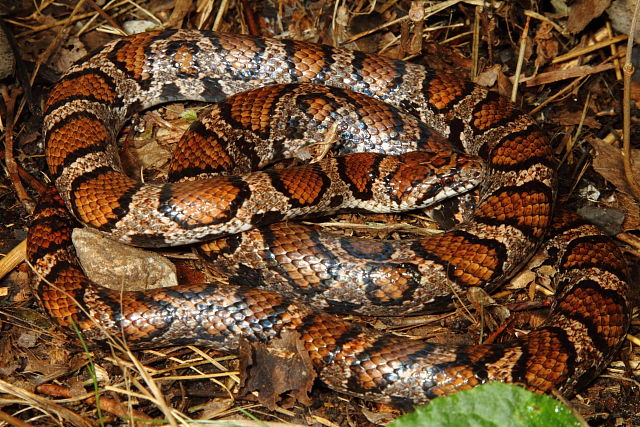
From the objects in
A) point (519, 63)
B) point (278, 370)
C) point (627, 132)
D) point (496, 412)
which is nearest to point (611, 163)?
point (627, 132)

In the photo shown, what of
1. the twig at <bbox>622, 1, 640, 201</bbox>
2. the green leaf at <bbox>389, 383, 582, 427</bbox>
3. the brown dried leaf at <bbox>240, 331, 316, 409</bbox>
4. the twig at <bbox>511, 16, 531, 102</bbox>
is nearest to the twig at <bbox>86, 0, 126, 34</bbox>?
the brown dried leaf at <bbox>240, 331, 316, 409</bbox>

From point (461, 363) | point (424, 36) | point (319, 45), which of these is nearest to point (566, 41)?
point (424, 36)

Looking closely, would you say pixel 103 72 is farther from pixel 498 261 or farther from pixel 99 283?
pixel 498 261

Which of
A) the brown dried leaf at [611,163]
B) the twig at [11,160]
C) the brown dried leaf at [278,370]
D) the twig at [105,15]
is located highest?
the twig at [105,15]

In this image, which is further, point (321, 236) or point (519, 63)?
point (519, 63)

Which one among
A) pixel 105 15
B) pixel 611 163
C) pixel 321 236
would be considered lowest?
pixel 321 236

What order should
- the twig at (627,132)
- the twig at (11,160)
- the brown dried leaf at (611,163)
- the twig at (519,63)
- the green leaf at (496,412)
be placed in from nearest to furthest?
the green leaf at (496,412) → the twig at (627,132) → the twig at (11,160) → the brown dried leaf at (611,163) → the twig at (519,63)

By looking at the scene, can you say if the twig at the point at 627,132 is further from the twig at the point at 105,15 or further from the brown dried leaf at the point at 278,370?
the twig at the point at 105,15

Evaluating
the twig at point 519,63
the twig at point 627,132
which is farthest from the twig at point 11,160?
the twig at point 627,132

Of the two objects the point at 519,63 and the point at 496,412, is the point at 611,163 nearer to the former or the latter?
the point at 519,63
